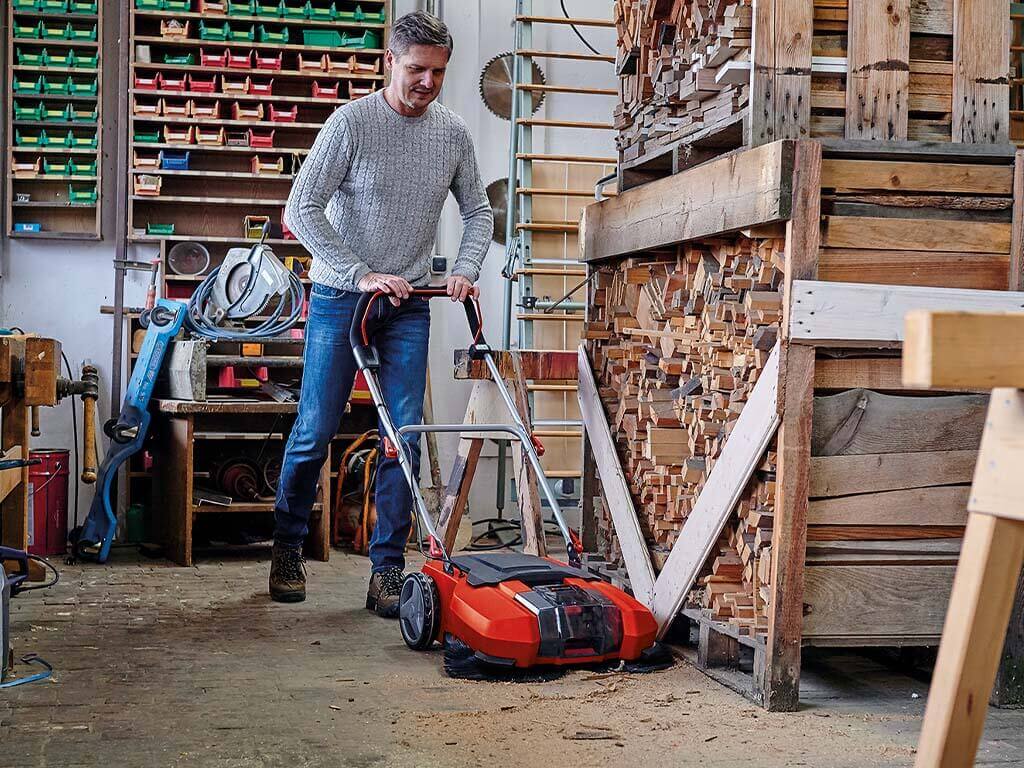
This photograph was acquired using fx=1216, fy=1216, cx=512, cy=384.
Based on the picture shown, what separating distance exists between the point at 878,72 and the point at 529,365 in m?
1.77

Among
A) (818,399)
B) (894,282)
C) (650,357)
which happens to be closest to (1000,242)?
(894,282)

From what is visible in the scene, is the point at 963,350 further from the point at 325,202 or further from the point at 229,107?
the point at 229,107

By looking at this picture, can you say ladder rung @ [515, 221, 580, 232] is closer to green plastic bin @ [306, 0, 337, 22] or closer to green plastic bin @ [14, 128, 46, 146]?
green plastic bin @ [306, 0, 337, 22]

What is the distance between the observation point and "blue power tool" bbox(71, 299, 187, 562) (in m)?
5.45

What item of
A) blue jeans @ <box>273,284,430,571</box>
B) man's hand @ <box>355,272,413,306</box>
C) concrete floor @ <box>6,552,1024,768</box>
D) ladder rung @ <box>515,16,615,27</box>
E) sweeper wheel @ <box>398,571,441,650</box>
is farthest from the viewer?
ladder rung @ <box>515,16,615,27</box>

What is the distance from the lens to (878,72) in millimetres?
3154

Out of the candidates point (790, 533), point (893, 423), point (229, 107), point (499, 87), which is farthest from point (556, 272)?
point (790, 533)

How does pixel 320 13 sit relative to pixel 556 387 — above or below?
above

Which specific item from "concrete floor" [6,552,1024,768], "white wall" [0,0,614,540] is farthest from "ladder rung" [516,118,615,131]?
"concrete floor" [6,552,1024,768]

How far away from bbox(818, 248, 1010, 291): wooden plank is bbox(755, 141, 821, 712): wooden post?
83mm

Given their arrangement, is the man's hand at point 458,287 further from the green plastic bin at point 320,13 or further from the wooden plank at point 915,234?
the green plastic bin at point 320,13

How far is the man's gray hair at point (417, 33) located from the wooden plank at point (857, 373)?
1.68 metres

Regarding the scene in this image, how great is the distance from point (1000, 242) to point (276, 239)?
4375 millimetres

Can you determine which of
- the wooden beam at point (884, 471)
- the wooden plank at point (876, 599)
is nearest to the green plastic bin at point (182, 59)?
the wooden beam at point (884, 471)
